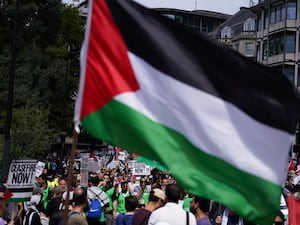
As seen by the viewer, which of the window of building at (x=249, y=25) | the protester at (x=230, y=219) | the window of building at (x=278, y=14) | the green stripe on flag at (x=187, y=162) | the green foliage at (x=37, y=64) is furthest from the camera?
the window of building at (x=249, y=25)

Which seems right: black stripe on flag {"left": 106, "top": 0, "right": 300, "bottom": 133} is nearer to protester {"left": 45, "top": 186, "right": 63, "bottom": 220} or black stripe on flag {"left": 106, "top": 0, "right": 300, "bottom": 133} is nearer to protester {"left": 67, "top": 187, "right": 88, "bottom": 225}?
protester {"left": 67, "top": 187, "right": 88, "bottom": 225}

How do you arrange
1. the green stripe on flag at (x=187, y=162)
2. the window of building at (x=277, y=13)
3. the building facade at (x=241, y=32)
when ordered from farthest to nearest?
the building facade at (x=241, y=32) → the window of building at (x=277, y=13) → the green stripe on flag at (x=187, y=162)

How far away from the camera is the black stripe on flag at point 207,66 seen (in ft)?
16.9

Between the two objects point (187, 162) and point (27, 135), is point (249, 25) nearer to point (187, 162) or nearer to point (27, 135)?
point (27, 135)

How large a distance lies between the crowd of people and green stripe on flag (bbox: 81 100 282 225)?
1.82 feet

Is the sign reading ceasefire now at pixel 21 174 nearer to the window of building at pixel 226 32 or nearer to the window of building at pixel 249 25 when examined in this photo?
the window of building at pixel 249 25

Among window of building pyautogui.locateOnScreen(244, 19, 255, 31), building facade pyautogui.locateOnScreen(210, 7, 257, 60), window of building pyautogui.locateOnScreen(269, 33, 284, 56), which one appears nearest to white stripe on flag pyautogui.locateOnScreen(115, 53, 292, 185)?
window of building pyautogui.locateOnScreen(269, 33, 284, 56)

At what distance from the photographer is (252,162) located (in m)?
5.05

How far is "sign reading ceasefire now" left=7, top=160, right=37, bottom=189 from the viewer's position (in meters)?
10.4

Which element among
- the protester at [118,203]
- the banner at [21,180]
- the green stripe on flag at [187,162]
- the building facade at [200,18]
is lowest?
the protester at [118,203]

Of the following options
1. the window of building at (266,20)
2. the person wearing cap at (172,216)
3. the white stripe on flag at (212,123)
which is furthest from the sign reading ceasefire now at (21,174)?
Result: the window of building at (266,20)

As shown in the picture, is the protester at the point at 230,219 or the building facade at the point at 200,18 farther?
the building facade at the point at 200,18

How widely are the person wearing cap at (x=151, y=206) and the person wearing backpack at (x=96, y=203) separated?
2.76 metres

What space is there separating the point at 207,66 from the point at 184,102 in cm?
31
